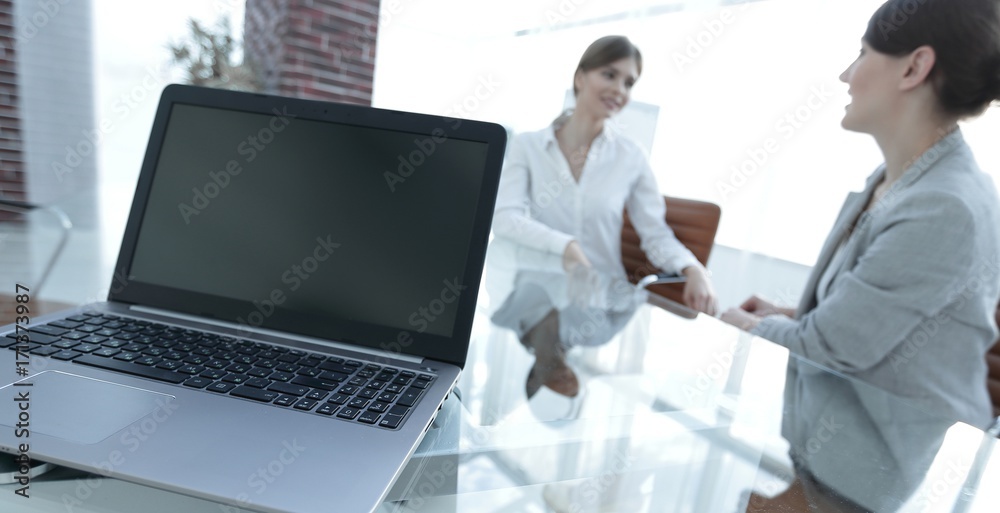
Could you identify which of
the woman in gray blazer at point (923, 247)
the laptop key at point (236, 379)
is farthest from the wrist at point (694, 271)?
the laptop key at point (236, 379)

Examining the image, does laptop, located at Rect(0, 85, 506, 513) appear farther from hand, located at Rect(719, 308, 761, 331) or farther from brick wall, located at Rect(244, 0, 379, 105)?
brick wall, located at Rect(244, 0, 379, 105)

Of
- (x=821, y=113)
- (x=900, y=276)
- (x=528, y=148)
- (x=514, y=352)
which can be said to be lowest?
(x=514, y=352)

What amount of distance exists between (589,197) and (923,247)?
1.09m

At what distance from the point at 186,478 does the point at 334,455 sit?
0.10 m

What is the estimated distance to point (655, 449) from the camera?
55 cm

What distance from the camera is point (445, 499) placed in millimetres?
436

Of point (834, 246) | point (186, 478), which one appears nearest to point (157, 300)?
point (186, 478)

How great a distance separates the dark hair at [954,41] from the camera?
2.93 ft

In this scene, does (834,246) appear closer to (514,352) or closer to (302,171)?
(514,352)

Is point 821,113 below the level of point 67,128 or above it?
above

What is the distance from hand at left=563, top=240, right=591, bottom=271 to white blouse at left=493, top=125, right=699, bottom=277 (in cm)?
18

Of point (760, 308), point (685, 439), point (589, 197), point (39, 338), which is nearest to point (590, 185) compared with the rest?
point (589, 197)

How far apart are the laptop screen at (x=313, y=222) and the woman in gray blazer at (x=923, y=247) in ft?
1.91

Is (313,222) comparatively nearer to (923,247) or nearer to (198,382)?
(198,382)
